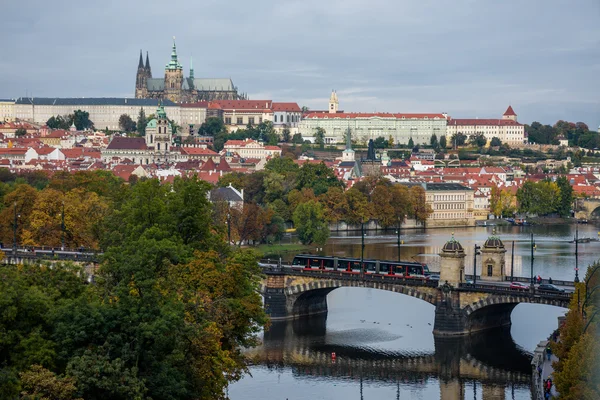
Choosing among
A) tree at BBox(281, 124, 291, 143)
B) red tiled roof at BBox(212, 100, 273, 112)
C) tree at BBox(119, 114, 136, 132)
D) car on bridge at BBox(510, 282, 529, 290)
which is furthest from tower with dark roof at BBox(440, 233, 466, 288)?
red tiled roof at BBox(212, 100, 273, 112)

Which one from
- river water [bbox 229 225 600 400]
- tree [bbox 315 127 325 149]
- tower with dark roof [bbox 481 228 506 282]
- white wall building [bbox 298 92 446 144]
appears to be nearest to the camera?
river water [bbox 229 225 600 400]

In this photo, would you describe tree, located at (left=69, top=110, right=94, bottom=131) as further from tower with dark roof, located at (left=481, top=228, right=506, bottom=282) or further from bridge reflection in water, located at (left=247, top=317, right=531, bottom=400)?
bridge reflection in water, located at (left=247, top=317, right=531, bottom=400)

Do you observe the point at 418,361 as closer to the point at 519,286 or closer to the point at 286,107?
the point at 519,286

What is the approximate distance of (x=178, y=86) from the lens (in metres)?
183

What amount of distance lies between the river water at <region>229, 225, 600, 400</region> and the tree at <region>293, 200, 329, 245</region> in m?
20.7

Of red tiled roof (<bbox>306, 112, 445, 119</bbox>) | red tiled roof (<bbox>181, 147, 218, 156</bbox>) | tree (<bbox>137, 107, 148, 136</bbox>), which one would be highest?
red tiled roof (<bbox>306, 112, 445, 119</bbox>)

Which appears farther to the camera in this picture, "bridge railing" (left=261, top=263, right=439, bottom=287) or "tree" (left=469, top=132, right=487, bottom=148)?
"tree" (left=469, top=132, right=487, bottom=148)

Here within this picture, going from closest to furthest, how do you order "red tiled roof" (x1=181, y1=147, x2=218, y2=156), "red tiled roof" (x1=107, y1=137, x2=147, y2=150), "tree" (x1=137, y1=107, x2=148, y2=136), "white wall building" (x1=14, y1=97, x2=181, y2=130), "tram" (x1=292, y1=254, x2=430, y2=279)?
"tram" (x1=292, y1=254, x2=430, y2=279) → "red tiled roof" (x1=107, y1=137, x2=147, y2=150) → "red tiled roof" (x1=181, y1=147, x2=218, y2=156) → "tree" (x1=137, y1=107, x2=148, y2=136) → "white wall building" (x1=14, y1=97, x2=181, y2=130)

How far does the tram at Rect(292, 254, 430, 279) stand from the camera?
135 ft

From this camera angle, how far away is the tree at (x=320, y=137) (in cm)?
15875

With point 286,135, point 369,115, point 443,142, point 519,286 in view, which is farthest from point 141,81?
point 519,286

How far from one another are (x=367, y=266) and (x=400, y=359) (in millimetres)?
7307

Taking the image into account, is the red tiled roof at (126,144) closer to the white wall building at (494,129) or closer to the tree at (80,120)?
the tree at (80,120)

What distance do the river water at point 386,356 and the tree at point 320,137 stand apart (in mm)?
108882
